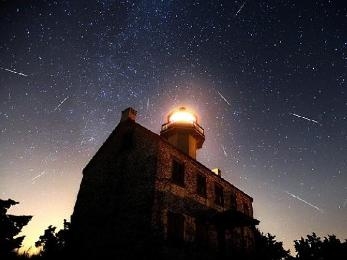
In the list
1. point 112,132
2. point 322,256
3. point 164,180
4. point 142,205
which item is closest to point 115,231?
point 142,205

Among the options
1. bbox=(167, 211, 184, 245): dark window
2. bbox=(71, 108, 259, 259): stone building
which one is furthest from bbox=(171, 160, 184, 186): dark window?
bbox=(167, 211, 184, 245): dark window

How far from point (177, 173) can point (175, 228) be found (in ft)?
11.7

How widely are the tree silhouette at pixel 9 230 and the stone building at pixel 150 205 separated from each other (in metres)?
3.69

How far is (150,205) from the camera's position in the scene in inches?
631

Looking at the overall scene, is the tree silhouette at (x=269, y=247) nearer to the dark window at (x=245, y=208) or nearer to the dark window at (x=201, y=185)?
the dark window at (x=245, y=208)

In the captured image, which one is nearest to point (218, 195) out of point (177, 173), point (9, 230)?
point (177, 173)

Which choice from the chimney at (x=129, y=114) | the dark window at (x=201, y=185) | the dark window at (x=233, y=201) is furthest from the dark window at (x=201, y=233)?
the chimney at (x=129, y=114)

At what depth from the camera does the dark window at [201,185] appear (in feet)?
65.3

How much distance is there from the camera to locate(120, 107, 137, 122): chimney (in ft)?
71.5

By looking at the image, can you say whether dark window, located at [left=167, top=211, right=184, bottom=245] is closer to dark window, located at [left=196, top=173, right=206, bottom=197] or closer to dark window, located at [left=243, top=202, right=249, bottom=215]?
dark window, located at [left=196, top=173, right=206, bottom=197]

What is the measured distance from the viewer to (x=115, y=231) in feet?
55.9

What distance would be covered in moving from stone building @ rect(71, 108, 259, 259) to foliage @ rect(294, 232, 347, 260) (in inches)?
151

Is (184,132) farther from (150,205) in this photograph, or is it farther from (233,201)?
(150,205)

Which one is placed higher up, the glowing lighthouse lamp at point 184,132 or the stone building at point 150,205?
the glowing lighthouse lamp at point 184,132
